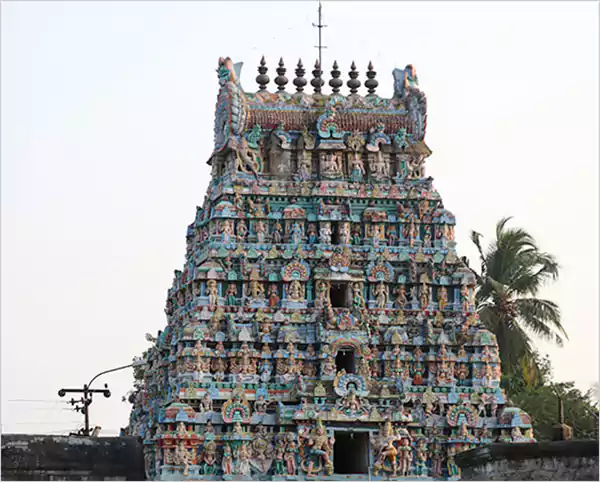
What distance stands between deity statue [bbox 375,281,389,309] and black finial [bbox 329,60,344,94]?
5.68 m

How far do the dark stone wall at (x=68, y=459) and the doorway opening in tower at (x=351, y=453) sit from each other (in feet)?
15.8

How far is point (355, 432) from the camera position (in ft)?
124

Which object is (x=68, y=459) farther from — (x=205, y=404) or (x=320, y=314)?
(x=320, y=314)

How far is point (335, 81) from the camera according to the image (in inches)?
1658

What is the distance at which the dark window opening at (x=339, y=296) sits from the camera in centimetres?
3975

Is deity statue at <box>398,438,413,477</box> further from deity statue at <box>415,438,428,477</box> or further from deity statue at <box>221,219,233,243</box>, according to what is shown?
deity statue at <box>221,219,233,243</box>

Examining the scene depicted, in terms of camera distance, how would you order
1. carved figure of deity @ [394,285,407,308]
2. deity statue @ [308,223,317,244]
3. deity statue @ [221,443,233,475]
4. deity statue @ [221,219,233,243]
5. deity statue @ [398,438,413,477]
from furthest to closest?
1. deity statue @ [308,223,317,244]
2. carved figure of deity @ [394,285,407,308]
3. deity statue @ [221,219,233,243]
4. deity statue @ [398,438,413,477]
5. deity statue @ [221,443,233,475]

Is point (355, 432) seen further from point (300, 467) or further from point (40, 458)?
point (40, 458)

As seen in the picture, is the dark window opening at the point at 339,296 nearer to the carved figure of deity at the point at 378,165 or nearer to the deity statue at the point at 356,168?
the deity statue at the point at 356,168

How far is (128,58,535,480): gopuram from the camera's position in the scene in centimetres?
3762

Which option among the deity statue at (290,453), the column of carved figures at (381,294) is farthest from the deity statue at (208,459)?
the column of carved figures at (381,294)

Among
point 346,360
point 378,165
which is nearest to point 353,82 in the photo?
point 378,165

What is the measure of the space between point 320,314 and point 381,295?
1.66 m

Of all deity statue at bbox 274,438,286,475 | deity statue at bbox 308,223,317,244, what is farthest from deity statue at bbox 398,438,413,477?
deity statue at bbox 308,223,317,244
